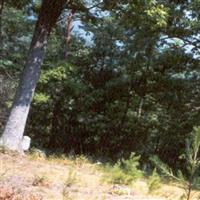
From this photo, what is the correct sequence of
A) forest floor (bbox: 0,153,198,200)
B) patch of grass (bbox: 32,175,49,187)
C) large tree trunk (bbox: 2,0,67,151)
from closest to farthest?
forest floor (bbox: 0,153,198,200) < patch of grass (bbox: 32,175,49,187) < large tree trunk (bbox: 2,0,67,151)

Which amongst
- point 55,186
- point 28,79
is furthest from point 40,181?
point 28,79

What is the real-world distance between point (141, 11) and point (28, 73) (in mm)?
3725

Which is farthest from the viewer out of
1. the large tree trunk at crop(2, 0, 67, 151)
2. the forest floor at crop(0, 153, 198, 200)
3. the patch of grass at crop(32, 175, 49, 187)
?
the large tree trunk at crop(2, 0, 67, 151)

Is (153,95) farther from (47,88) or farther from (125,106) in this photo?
(47,88)

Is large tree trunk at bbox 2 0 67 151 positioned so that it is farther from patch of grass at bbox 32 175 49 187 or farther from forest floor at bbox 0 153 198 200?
patch of grass at bbox 32 175 49 187

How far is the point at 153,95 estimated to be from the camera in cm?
2434

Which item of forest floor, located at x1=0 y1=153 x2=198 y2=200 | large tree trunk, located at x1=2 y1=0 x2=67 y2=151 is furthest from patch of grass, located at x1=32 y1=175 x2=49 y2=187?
large tree trunk, located at x1=2 y1=0 x2=67 y2=151

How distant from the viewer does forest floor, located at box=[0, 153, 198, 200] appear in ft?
27.6

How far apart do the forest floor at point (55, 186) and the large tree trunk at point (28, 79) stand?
1068 mm

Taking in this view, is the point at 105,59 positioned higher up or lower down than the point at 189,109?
higher up

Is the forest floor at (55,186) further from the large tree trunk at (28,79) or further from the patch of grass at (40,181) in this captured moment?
the large tree trunk at (28,79)

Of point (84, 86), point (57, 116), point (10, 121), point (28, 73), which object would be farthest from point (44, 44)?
point (57, 116)

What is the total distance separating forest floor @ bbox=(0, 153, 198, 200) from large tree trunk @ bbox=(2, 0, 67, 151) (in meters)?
1.07

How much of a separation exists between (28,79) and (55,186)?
17.4 ft
